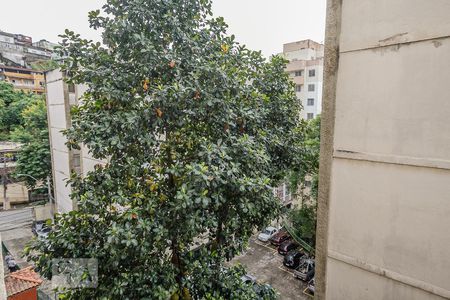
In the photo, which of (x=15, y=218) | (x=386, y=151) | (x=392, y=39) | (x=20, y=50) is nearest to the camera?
(x=392, y=39)

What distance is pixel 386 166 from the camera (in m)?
3.49

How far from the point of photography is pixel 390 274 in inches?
141

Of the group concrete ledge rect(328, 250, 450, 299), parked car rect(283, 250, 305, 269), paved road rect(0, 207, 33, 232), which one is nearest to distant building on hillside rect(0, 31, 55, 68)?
paved road rect(0, 207, 33, 232)

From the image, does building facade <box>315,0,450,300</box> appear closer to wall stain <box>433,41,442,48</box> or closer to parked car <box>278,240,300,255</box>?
wall stain <box>433,41,442,48</box>

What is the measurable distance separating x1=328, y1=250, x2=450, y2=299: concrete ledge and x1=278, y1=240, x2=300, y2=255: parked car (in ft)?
49.7

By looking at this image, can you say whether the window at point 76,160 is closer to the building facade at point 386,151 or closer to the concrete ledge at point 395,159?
the building facade at point 386,151

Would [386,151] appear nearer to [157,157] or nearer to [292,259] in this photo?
[157,157]

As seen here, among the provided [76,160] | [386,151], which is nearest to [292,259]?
[386,151]

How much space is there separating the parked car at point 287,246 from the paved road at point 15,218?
20913 mm

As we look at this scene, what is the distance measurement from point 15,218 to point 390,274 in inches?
1159

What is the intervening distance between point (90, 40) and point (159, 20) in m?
1.31

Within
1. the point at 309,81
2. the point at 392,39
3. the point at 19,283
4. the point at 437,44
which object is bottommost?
the point at 19,283

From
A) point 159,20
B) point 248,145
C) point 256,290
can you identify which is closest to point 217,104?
point 248,145

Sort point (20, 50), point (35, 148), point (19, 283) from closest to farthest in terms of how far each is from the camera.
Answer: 1. point (19, 283)
2. point (35, 148)
3. point (20, 50)
